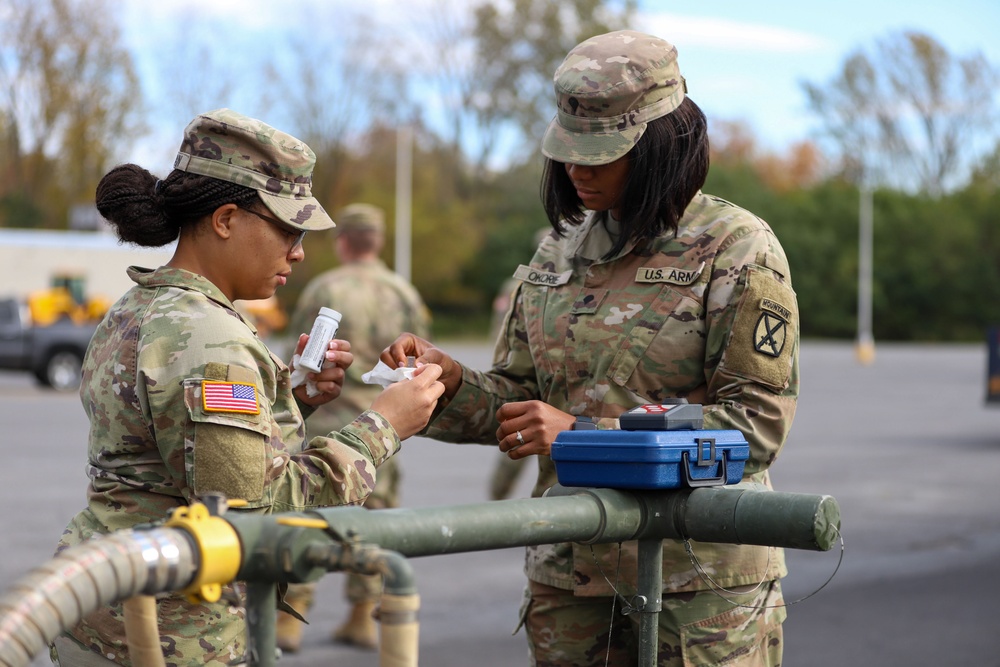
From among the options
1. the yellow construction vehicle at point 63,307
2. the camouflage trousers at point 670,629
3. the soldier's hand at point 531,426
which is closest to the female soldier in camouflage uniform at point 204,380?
the soldier's hand at point 531,426

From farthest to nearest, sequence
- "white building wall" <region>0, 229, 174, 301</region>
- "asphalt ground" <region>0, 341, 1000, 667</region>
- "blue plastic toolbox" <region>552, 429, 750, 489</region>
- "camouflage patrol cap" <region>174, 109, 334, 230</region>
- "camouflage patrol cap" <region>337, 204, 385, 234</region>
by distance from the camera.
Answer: "white building wall" <region>0, 229, 174, 301</region> < "camouflage patrol cap" <region>337, 204, 385, 234</region> < "asphalt ground" <region>0, 341, 1000, 667</region> < "camouflage patrol cap" <region>174, 109, 334, 230</region> < "blue plastic toolbox" <region>552, 429, 750, 489</region>

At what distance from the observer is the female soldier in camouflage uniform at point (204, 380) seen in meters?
2.22

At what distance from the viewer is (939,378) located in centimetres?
2434

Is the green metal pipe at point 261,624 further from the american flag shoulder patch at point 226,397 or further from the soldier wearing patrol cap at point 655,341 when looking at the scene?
the soldier wearing patrol cap at point 655,341

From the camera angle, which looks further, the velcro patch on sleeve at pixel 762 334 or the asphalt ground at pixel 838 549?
the asphalt ground at pixel 838 549

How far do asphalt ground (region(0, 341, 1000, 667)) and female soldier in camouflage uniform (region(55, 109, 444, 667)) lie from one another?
815mm

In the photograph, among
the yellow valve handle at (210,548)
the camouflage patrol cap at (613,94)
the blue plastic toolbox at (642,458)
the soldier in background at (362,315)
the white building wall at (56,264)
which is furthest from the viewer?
the white building wall at (56,264)

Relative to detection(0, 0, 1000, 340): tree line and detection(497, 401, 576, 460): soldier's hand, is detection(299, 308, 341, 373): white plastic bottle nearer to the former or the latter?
detection(497, 401, 576, 460): soldier's hand

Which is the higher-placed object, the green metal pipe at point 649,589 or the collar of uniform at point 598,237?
the collar of uniform at point 598,237

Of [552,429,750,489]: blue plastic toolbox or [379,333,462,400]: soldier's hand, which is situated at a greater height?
[552,429,750,489]: blue plastic toolbox

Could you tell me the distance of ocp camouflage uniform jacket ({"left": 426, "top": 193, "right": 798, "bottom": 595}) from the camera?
8.71 feet

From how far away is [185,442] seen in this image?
2.24 meters


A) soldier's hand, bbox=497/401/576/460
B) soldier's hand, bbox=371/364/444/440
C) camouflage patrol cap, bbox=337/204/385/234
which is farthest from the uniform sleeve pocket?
camouflage patrol cap, bbox=337/204/385/234

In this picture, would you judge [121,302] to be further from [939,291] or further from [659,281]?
[939,291]
